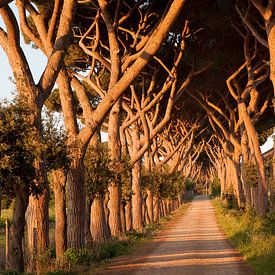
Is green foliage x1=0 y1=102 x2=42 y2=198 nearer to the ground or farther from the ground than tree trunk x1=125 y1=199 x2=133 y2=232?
farther from the ground

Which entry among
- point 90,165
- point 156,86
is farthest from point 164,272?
point 156,86

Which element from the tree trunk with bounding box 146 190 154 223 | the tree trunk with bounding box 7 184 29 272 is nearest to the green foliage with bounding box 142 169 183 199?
the tree trunk with bounding box 146 190 154 223

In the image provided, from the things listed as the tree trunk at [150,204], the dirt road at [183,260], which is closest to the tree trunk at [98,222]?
the dirt road at [183,260]

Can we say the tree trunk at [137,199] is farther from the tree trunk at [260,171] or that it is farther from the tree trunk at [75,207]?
the tree trunk at [75,207]

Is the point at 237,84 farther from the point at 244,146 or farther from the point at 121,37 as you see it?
the point at 121,37

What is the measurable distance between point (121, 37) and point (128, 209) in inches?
336

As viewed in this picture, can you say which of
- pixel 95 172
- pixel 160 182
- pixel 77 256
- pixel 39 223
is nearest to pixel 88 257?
pixel 77 256

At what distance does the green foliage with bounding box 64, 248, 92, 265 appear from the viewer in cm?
1211

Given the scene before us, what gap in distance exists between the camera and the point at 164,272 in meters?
11.5

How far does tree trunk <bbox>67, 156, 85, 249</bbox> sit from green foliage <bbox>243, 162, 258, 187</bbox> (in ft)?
56.4

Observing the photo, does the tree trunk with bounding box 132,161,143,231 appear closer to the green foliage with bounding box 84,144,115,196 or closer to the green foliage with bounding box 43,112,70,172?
the green foliage with bounding box 84,144,115,196

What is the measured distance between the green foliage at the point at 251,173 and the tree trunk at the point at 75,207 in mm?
17190

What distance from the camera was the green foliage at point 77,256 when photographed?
1211cm

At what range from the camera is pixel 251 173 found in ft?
93.1
